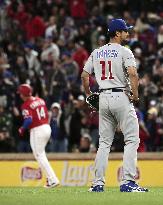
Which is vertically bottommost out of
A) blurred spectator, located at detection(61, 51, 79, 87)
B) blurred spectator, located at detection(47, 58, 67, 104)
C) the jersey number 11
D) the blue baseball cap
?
the jersey number 11

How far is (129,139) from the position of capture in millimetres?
12367

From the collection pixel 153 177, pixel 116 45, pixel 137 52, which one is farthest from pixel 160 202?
pixel 137 52

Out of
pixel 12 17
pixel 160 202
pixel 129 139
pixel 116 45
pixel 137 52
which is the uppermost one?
pixel 12 17

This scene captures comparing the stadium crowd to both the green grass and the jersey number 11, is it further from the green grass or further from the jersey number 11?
the green grass

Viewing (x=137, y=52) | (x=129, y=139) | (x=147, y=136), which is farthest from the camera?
(x=137, y=52)

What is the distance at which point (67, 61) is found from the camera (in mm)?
24281

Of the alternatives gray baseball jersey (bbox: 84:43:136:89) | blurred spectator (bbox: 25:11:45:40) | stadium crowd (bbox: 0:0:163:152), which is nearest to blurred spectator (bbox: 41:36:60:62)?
stadium crowd (bbox: 0:0:163:152)

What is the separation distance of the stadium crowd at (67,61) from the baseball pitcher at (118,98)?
7196mm

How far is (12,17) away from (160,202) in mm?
19106

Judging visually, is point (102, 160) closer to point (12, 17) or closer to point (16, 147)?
point (16, 147)

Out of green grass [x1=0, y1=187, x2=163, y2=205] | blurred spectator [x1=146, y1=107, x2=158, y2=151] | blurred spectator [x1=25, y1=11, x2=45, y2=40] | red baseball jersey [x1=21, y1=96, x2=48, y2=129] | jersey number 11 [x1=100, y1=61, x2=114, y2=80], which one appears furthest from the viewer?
blurred spectator [x1=25, y1=11, x2=45, y2=40]

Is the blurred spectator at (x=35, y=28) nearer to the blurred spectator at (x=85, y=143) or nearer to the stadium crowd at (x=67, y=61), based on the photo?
the stadium crowd at (x=67, y=61)

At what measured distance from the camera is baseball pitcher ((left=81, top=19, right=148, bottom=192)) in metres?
12.3

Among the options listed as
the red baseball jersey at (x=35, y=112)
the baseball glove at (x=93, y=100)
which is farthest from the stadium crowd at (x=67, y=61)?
the baseball glove at (x=93, y=100)
